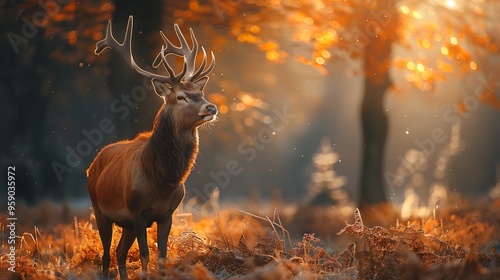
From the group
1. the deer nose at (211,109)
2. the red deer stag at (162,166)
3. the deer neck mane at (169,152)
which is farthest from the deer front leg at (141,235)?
the deer nose at (211,109)

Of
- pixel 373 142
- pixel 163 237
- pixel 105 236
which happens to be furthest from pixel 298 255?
pixel 373 142

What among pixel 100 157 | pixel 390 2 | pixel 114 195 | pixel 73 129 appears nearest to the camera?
pixel 114 195

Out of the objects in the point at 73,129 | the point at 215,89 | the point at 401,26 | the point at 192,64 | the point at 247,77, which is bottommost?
the point at 73,129

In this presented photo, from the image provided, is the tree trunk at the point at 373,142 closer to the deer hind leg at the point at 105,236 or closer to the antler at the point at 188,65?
the antler at the point at 188,65

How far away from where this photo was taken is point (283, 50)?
46.9ft

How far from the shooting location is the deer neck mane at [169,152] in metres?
6.81

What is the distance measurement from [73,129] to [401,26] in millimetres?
15778

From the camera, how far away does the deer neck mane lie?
6809 mm

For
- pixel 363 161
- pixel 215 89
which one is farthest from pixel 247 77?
pixel 363 161

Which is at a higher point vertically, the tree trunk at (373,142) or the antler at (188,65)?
the antler at (188,65)

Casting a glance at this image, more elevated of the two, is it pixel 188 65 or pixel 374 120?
pixel 188 65

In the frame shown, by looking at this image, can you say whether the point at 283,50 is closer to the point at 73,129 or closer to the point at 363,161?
the point at 363,161

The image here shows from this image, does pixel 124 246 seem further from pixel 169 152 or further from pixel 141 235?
pixel 169 152

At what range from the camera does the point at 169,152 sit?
6.88 m
